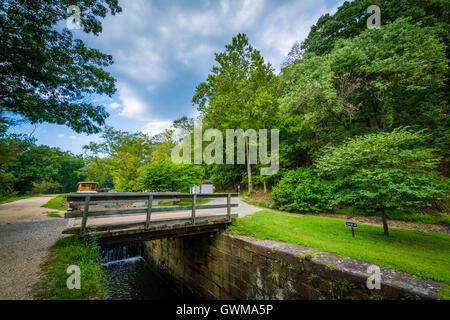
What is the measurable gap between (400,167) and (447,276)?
3.09 metres

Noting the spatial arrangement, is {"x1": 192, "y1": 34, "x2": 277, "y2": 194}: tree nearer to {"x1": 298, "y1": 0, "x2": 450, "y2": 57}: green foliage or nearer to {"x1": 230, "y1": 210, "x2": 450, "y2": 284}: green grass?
{"x1": 298, "y1": 0, "x2": 450, "y2": 57}: green foliage

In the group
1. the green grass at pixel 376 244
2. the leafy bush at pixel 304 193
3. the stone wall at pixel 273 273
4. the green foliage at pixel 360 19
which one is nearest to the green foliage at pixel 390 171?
the green grass at pixel 376 244

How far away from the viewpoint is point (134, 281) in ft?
25.4

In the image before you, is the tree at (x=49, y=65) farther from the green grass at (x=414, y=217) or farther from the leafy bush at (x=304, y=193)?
the green grass at (x=414, y=217)

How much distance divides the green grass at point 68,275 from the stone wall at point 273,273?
11.6ft

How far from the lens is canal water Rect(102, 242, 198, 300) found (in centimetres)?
676

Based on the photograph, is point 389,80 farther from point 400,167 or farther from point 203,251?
point 203,251

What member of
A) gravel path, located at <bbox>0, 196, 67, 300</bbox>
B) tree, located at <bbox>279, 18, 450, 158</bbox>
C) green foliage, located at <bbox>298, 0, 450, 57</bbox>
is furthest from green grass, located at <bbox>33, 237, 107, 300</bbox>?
green foliage, located at <bbox>298, 0, 450, 57</bbox>

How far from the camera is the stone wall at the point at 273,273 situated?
2.74m

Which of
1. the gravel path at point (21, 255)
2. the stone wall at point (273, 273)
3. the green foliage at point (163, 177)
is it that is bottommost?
the stone wall at point (273, 273)

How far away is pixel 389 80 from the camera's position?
9898mm

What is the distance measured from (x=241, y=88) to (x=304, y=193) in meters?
11.1

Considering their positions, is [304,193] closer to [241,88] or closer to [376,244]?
[376,244]

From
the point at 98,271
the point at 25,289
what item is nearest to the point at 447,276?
the point at 98,271
